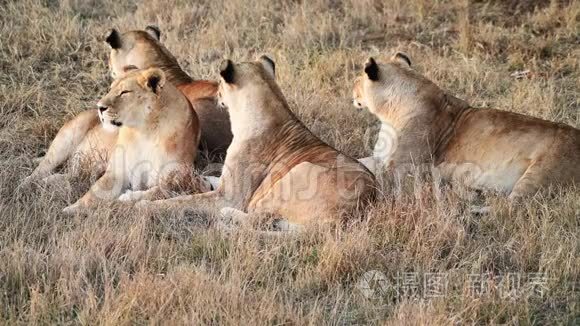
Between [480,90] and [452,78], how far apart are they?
0.28 meters

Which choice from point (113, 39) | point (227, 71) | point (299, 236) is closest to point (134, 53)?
point (113, 39)

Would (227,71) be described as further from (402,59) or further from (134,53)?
(402,59)

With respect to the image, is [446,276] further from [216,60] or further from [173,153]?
[216,60]

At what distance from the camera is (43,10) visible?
31.9ft

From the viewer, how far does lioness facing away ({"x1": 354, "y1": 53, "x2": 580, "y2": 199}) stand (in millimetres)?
6031

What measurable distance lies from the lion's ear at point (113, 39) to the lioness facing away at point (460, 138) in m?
1.85

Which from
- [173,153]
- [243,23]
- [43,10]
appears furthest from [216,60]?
[173,153]

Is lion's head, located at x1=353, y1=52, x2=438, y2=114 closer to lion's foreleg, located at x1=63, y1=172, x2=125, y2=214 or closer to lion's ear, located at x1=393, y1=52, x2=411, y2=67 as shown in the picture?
lion's ear, located at x1=393, y1=52, x2=411, y2=67

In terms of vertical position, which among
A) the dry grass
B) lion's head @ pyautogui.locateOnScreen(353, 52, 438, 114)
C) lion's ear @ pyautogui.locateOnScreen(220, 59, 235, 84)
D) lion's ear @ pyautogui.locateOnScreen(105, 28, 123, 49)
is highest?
lion's ear @ pyautogui.locateOnScreen(105, 28, 123, 49)

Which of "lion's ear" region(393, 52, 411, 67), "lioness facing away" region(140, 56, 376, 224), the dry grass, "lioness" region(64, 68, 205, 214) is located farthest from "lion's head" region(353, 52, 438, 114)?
"lioness" region(64, 68, 205, 214)

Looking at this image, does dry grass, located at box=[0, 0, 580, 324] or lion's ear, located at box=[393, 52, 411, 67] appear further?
lion's ear, located at box=[393, 52, 411, 67]

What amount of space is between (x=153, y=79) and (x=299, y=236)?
1.56 m

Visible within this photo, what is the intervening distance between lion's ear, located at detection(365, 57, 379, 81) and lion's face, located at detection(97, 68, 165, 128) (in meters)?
1.54

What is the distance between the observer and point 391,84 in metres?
6.79
